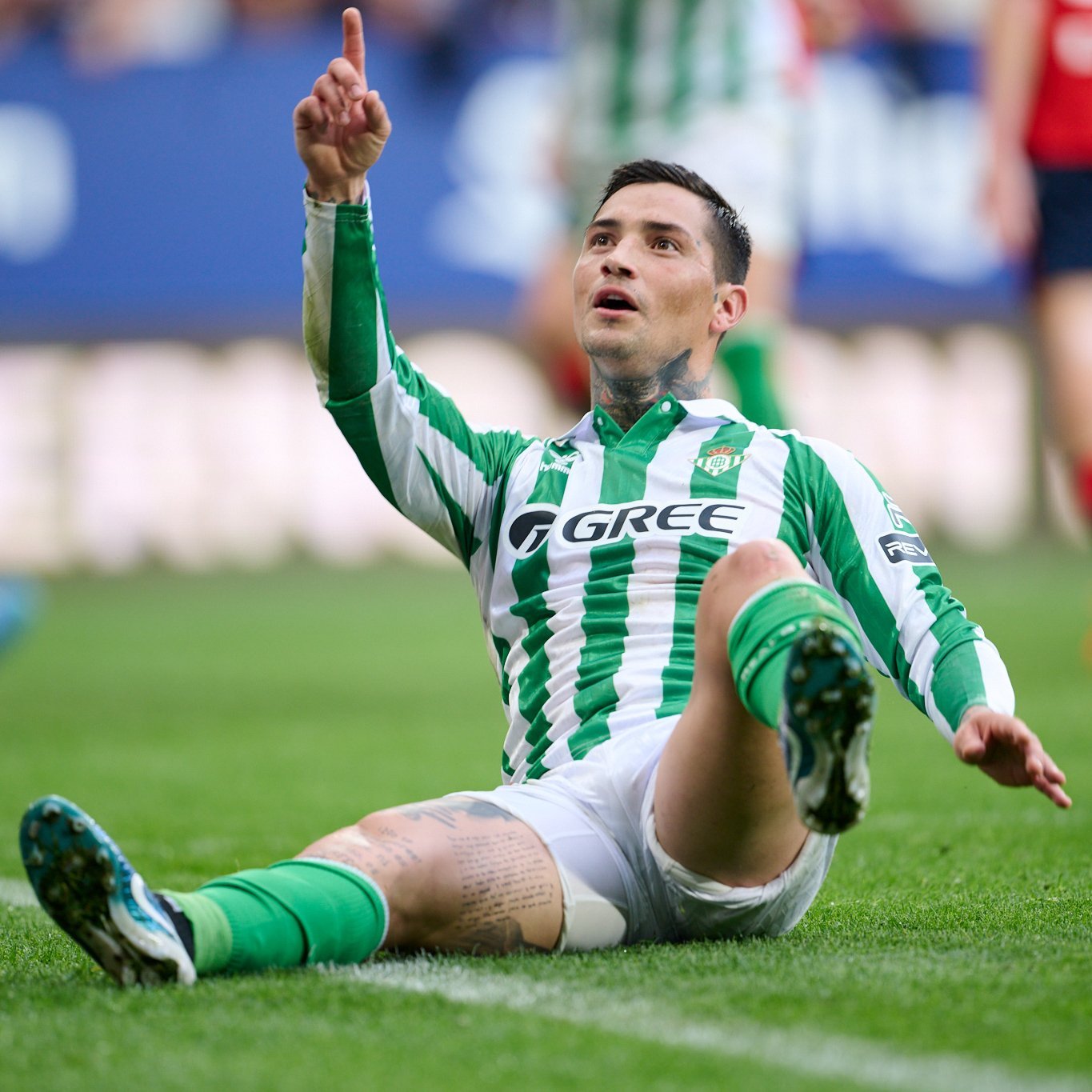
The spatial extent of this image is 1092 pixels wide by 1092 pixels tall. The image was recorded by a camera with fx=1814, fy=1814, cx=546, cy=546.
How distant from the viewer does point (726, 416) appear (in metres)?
3.02

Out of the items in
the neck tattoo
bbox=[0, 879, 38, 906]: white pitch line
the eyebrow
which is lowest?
bbox=[0, 879, 38, 906]: white pitch line

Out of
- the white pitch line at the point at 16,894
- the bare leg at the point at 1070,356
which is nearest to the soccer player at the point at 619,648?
the white pitch line at the point at 16,894

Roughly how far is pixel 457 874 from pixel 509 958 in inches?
6.1

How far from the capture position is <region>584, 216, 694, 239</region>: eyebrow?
305cm

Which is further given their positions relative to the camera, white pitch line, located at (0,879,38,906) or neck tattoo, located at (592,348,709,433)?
white pitch line, located at (0,879,38,906)

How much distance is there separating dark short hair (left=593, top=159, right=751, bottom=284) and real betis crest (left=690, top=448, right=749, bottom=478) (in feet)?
1.17

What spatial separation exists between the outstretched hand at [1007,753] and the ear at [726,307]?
101 centimetres

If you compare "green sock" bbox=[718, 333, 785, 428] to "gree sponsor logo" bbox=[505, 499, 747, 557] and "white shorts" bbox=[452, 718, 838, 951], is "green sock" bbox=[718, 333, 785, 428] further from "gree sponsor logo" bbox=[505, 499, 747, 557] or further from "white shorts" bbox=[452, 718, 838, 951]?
"white shorts" bbox=[452, 718, 838, 951]

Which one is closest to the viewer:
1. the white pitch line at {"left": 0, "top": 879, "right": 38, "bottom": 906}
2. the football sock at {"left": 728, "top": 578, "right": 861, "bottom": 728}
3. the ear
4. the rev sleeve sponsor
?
the football sock at {"left": 728, "top": 578, "right": 861, "bottom": 728}

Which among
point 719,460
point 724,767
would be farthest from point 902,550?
→ point 724,767

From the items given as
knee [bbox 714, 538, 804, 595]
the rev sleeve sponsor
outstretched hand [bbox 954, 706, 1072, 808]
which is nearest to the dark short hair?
the rev sleeve sponsor

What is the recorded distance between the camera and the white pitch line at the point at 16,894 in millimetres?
3395

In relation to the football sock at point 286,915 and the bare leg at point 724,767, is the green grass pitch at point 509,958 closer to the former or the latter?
the football sock at point 286,915

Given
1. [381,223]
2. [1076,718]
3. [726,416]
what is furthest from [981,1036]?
[381,223]
